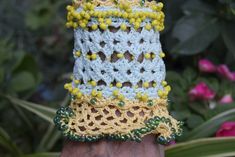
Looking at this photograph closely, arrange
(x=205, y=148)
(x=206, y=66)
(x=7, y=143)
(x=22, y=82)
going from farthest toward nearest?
(x=22, y=82)
(x=206, y=66)
(x=7, y=143)
(x=205, y=148)

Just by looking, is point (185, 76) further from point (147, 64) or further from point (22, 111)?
point (147, 64)

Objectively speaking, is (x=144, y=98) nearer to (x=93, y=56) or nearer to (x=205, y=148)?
(x=93, y=56)

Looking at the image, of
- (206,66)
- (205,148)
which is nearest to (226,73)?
(206,66)

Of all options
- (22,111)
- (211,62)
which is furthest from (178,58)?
(22,111)

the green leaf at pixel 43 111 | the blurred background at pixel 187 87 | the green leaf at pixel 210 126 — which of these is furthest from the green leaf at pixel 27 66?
the green leaf at pixel 210 126

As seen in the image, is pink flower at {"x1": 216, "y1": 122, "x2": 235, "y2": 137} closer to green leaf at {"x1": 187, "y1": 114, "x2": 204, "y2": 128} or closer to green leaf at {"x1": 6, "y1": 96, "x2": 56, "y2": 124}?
green leaf at {"x1": 187, "y1": 114, "x2": 204, "y2": 128}

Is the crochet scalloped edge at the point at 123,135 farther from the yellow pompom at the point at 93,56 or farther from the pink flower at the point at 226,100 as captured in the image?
the pink flower at the point at 226,100
